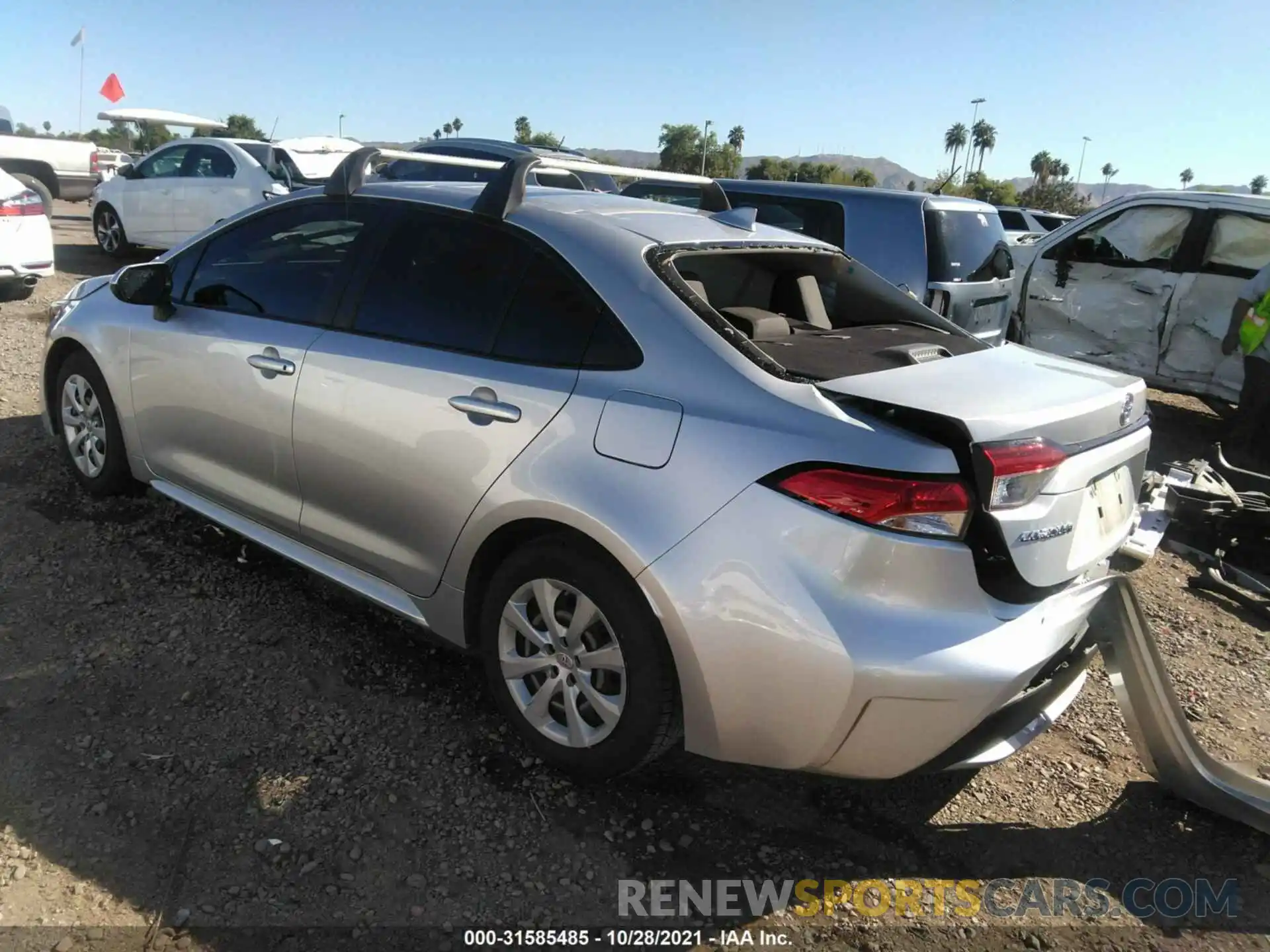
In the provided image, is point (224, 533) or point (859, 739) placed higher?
point (859, 739)

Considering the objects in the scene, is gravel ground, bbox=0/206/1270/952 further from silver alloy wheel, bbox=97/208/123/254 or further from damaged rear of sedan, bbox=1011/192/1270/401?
silver alloy wheel, bbox=97/208/123/254

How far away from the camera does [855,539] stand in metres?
2.19

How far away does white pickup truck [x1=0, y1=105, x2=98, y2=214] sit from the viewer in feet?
50.5

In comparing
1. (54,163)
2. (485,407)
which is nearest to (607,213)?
(485,407)

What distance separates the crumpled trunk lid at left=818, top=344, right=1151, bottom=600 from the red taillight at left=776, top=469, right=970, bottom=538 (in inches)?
2.4

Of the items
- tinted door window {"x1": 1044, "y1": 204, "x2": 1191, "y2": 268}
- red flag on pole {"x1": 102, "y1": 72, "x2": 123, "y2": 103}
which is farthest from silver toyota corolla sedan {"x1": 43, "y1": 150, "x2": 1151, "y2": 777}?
red flag on pole {"x1": 102, "y1": 72, "x2": 123, "y2": 103}

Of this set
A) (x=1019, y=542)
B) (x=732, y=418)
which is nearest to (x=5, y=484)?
(x=732, y=418)

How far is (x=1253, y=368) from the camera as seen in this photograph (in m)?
6.11

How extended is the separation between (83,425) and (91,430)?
0.07m

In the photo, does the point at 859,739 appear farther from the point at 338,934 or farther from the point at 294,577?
the point at 294,577

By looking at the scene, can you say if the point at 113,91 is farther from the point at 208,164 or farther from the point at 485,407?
the point at 485,407

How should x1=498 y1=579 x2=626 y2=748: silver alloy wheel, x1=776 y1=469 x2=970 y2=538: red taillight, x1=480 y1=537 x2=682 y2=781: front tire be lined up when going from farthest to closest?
x1=498 y1=579 x2=626 y2=748: silver alloy wheel → x1=480 y1=537 x2=682 y2=781: front tire → x1=776 y1=469 x2=970 y2=538: red taillight

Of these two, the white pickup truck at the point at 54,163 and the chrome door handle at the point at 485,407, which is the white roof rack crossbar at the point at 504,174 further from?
the white pickup truck at the point at 54,163

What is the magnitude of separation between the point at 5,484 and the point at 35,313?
16.4ft
